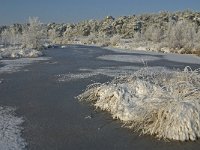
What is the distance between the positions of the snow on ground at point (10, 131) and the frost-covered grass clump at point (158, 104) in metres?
3.28

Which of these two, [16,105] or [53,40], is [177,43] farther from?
[53,40]

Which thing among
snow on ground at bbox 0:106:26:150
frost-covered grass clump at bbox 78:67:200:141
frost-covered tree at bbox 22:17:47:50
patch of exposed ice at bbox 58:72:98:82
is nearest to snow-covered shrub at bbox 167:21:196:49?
frost-covered tree at bbox 22:17:47:50

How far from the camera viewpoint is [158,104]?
481 inches

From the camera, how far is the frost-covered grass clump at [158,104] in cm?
1123

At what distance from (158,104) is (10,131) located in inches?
179

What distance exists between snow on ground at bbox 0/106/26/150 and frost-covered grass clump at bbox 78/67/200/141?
129 inches

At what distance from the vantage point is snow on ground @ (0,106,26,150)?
10.6 m

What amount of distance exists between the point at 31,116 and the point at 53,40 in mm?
86911

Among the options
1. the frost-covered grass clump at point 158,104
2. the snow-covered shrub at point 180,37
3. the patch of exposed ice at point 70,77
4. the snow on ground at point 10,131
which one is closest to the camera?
the snow on ground at point 10,131

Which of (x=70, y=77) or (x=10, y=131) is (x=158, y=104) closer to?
(x=10, y=131)

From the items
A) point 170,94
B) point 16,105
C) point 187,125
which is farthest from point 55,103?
point 187,125

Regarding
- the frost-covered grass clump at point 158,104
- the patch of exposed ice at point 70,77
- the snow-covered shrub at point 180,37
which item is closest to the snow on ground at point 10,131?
the frost-covered grass clump at point 158,104

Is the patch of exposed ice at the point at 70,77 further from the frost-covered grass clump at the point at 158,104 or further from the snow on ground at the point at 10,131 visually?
the snow on ground at the point at 10,131

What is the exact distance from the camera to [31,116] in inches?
555
